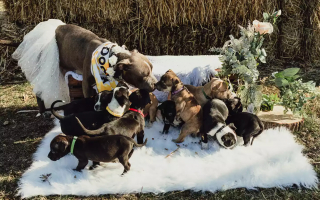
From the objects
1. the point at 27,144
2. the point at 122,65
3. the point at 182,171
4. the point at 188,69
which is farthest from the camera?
the point at 188,69

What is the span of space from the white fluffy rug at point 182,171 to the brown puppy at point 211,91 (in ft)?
1.87

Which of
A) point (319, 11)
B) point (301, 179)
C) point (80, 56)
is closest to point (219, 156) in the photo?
point (301, 179)

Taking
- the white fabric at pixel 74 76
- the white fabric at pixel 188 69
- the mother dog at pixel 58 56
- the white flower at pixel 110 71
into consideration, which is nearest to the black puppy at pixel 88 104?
the white flower at pixel 110 71

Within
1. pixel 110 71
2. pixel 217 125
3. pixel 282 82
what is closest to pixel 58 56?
pixel 110 71

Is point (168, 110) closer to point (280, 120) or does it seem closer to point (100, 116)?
point (100, 116)

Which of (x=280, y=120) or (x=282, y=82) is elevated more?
(x=282, y=82)

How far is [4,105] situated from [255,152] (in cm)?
377

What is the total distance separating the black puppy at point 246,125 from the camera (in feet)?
11.4

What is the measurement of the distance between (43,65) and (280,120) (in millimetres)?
3071

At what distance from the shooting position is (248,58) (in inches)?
151

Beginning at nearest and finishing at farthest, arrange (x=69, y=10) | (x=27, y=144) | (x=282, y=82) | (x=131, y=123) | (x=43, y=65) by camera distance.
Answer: (x=131, y=123) < (x=27, y=144) < (x=282, y=82) < (x=43, y=65) < (x=69, y=10)

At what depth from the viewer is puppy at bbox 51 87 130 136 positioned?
11.1 feet

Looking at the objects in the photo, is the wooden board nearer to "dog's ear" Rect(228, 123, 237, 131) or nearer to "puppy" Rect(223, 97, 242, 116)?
"puppy" Rect(223, 97, 242, 116)

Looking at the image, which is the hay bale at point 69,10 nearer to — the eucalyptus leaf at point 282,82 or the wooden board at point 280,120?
the eucalyptus leaf at point 282,82
